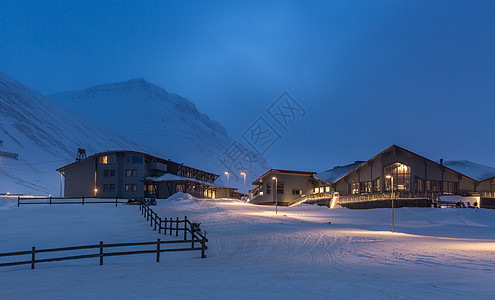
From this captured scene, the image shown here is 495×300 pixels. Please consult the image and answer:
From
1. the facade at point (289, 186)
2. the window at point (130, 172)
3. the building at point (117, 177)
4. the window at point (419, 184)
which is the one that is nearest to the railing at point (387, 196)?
the window at point (419, 184)

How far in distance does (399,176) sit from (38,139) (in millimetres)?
130582

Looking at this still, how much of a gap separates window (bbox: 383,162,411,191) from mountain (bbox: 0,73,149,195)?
8841 cm

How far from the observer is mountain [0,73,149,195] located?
96.8 m

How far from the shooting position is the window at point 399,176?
1838 inches

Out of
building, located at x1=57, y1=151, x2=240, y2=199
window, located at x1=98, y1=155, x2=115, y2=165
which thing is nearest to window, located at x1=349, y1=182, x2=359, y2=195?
building, located at x1=57, y1=151, x2=240, y2=199

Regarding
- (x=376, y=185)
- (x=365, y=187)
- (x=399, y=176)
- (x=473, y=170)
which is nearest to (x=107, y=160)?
(x=365, y=187)

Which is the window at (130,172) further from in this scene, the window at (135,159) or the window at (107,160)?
the window at (107,160)

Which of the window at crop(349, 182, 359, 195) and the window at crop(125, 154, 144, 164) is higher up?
the window at crop(125, 154, 144, 164)

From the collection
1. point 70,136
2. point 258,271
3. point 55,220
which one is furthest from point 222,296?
point 70,136

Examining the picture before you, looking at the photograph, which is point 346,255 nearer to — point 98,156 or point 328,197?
point 328,197

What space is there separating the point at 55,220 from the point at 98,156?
36.4m

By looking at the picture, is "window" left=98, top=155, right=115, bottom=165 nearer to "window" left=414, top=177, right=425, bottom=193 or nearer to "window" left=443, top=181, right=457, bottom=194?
"window" left=414, top=177, right=425, bottom=193

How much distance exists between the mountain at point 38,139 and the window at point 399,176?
88.4m

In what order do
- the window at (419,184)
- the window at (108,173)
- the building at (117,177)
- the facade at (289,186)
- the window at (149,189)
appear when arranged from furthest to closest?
1. the window at (149,189)
2. the window at (108,173)
3. the building at (117,177)
4. the facade at (289,186)
5. the window at (419,184)
